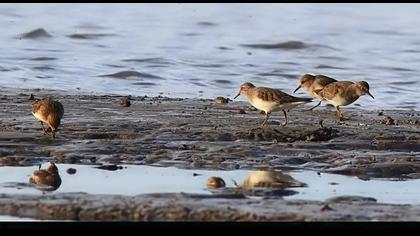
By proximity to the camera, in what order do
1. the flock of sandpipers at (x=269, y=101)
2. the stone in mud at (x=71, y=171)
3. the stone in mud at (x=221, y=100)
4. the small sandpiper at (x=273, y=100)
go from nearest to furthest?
the flock of sandpipers at (x=269, y=101), the stone in mud at (x=71, y=171), the small sandpiper at (x=273, y=100), the stone in mud at (x=221, y=100)

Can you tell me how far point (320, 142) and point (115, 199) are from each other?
14.1 feet

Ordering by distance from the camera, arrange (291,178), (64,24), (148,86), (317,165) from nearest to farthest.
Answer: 1. (291,178)
2. (317,165)
3. (148,86)
4. (64,24)

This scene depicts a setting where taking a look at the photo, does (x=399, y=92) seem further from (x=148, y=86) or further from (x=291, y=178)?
(x=291, y=178)

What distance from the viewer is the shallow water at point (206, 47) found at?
2169 centimetres

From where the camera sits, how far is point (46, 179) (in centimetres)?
1209

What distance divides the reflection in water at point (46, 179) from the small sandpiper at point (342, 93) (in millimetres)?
5921

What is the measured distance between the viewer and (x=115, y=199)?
438 inches

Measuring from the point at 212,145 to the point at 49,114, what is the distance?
80.6 inches

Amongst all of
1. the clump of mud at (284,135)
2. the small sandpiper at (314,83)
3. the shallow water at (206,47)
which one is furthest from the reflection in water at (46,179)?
the shallow water at (206,47)

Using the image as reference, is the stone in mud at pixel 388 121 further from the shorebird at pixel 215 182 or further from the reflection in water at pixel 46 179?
the reflection in water at pixel 46 179

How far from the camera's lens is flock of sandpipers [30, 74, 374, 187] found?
40.4 ft

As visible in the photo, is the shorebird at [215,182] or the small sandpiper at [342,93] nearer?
the shorebird at [215,182]

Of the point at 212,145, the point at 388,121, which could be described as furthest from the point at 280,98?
the point at 212,145
